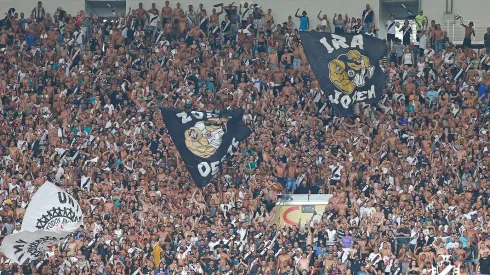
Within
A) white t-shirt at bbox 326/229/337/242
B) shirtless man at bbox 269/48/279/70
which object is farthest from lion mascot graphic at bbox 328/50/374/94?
white t-shirt at bbox 326/229/337/242

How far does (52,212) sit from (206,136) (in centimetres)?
618

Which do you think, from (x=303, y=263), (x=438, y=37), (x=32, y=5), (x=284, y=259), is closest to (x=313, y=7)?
(x=438, y=37)

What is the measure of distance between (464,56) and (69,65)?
1172cm

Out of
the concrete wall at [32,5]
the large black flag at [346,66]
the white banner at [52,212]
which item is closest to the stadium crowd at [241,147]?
the concrete wall at [32,5]

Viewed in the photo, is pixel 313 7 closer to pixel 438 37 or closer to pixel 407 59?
pixel 438 37

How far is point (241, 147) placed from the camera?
3619cm

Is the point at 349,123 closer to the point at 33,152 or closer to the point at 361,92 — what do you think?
the point at 361,92

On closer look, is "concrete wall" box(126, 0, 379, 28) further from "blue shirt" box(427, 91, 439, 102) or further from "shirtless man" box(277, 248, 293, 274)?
"shirtless man" box(277, 248, 293, 274)

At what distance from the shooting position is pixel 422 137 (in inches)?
1404

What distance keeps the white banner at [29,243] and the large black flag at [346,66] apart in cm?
954

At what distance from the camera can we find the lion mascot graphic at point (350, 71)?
120 feet

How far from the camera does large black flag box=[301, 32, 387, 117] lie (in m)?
36.4

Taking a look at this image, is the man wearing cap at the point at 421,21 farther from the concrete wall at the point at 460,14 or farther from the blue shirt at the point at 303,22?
the blue shirt at the point at 303,22

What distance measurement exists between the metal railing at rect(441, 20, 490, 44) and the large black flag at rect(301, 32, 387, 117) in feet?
20.2
